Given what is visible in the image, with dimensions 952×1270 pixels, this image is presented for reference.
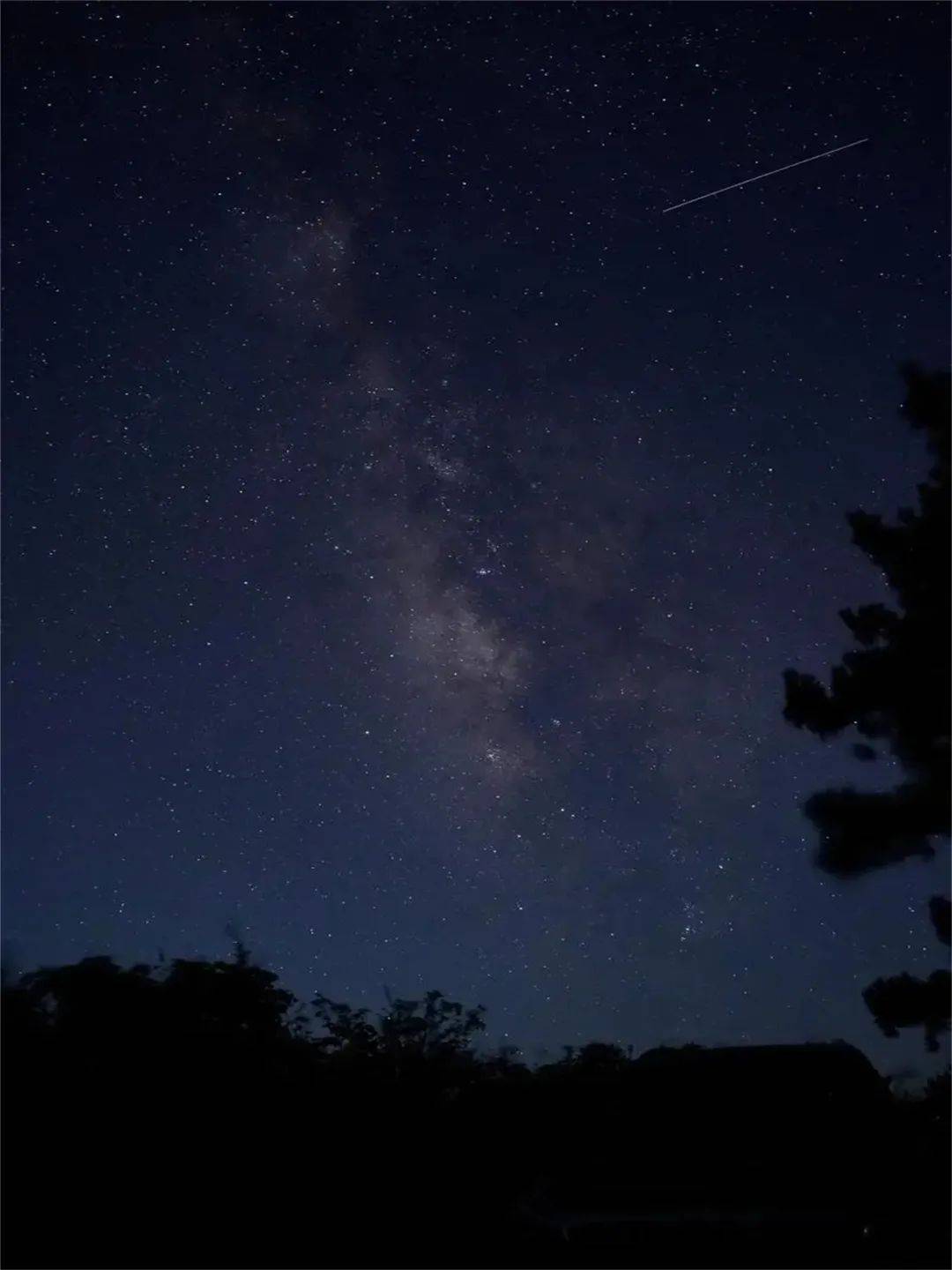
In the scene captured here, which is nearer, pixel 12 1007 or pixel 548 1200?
pixel 548 1200

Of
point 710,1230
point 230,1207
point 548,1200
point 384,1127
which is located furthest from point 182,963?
point 710,1230

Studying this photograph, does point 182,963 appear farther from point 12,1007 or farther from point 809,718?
point 809,718

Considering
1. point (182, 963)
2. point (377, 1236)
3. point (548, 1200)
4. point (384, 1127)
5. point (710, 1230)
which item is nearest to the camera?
point (710, 1230)

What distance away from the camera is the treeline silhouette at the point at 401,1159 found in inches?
498

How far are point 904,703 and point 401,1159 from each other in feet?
39.8

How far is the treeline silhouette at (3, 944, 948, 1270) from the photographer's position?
12.6m

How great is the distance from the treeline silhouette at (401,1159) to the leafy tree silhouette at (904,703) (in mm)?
2987

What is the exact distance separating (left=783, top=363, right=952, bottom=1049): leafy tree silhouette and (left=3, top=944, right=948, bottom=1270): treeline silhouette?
2987 mm

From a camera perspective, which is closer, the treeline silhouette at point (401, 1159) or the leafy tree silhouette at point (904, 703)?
the treeline silhouette at point (401, 1159)

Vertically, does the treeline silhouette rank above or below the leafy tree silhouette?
below

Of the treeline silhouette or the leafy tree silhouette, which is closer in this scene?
the treeline silhouette

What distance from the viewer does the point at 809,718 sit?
1591 cm

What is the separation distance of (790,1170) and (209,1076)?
29.7 ft

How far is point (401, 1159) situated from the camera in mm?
18906
